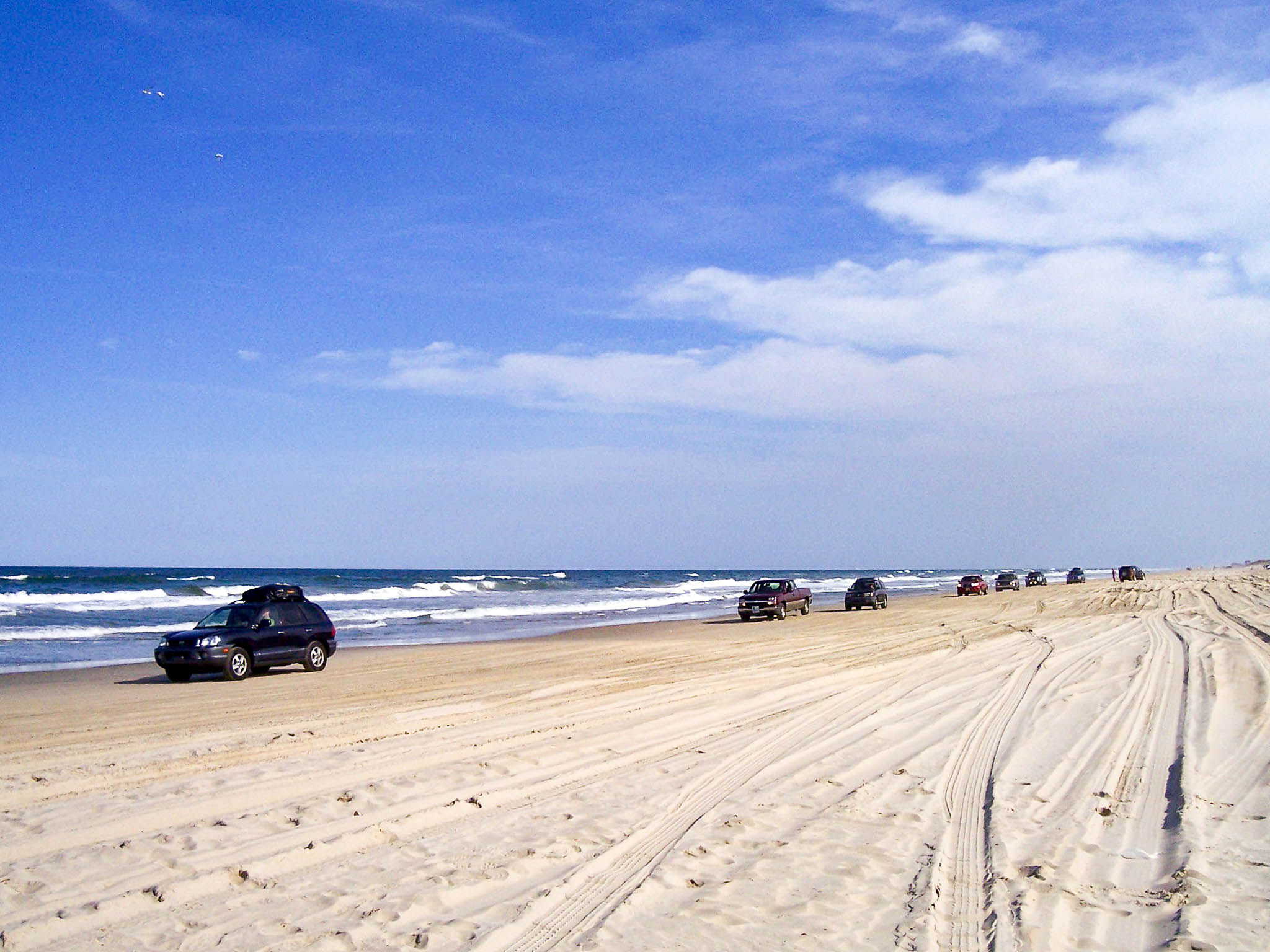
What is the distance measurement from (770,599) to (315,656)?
2117 cm

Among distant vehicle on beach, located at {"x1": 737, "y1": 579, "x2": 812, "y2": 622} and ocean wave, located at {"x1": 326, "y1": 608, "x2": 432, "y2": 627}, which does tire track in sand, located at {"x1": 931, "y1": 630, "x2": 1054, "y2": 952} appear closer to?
distant vehicle on beach, located at {"x1": 737, "y1": 579, "x2": 812, "y2": 622}

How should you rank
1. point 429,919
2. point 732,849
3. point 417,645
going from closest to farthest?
point 429,919 < point 732,849 < point 417,645

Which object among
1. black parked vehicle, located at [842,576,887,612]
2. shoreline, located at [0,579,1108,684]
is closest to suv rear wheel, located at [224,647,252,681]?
shoreline, located at [0,579,1108,684]

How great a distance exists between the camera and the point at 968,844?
6941 mm

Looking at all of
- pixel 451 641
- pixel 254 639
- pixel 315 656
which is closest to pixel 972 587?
pixel 451 641

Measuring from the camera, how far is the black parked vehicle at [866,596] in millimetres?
45531

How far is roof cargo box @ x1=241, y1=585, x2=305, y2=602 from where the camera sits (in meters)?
21.7

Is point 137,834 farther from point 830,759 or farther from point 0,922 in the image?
point 830,759

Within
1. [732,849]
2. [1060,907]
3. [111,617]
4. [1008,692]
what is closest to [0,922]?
[732,849]

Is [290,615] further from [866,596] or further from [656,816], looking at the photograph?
[866,596]

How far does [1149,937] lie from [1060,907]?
535 mm

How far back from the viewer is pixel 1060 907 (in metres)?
5.63

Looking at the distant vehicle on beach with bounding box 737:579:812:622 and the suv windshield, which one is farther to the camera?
the distant vehicle on beach with bounding box 737:579:812:622

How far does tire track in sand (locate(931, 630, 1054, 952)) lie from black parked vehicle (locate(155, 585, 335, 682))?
1476 centimetres
